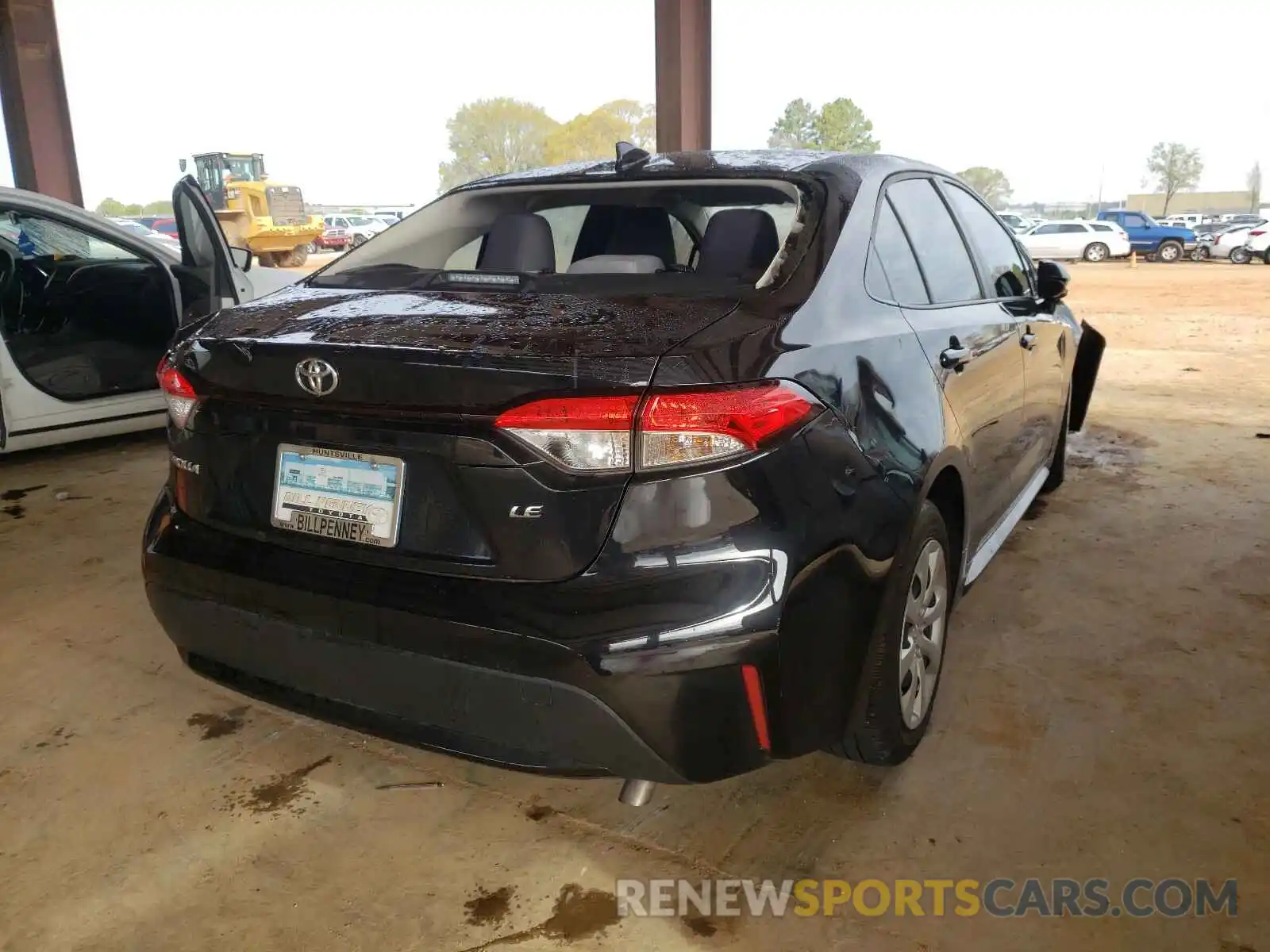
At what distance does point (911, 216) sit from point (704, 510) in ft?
4.47

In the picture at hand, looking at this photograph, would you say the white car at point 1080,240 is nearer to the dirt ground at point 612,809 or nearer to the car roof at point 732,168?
the dirt ground at point 612,809

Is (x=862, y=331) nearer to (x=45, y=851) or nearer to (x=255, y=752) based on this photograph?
(x=255, y=752)

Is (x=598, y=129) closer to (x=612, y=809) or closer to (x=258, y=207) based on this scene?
(x=258, y=207)

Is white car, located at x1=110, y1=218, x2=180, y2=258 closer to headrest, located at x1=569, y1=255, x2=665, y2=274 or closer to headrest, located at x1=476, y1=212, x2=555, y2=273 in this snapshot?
headrest, located at x1=476, y1=212, x2=555, y2=273

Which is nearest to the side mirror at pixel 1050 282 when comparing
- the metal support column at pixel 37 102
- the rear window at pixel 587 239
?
the rear window at pixel 587 239

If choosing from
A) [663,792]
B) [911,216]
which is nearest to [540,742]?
[663,792]

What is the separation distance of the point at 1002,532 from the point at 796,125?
237 feet

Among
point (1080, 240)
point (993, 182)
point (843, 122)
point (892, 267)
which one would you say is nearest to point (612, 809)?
point (892, 267)

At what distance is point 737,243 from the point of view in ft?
6.98

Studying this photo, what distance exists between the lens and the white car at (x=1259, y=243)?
77.3 ft

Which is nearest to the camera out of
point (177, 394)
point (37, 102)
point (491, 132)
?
point (177, 394)

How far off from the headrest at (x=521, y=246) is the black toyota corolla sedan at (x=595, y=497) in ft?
0.95

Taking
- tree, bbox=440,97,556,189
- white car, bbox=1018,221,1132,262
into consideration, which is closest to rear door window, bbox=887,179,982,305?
white car, bbox=1018,221,1132,262

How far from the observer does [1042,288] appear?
350 centimetres
